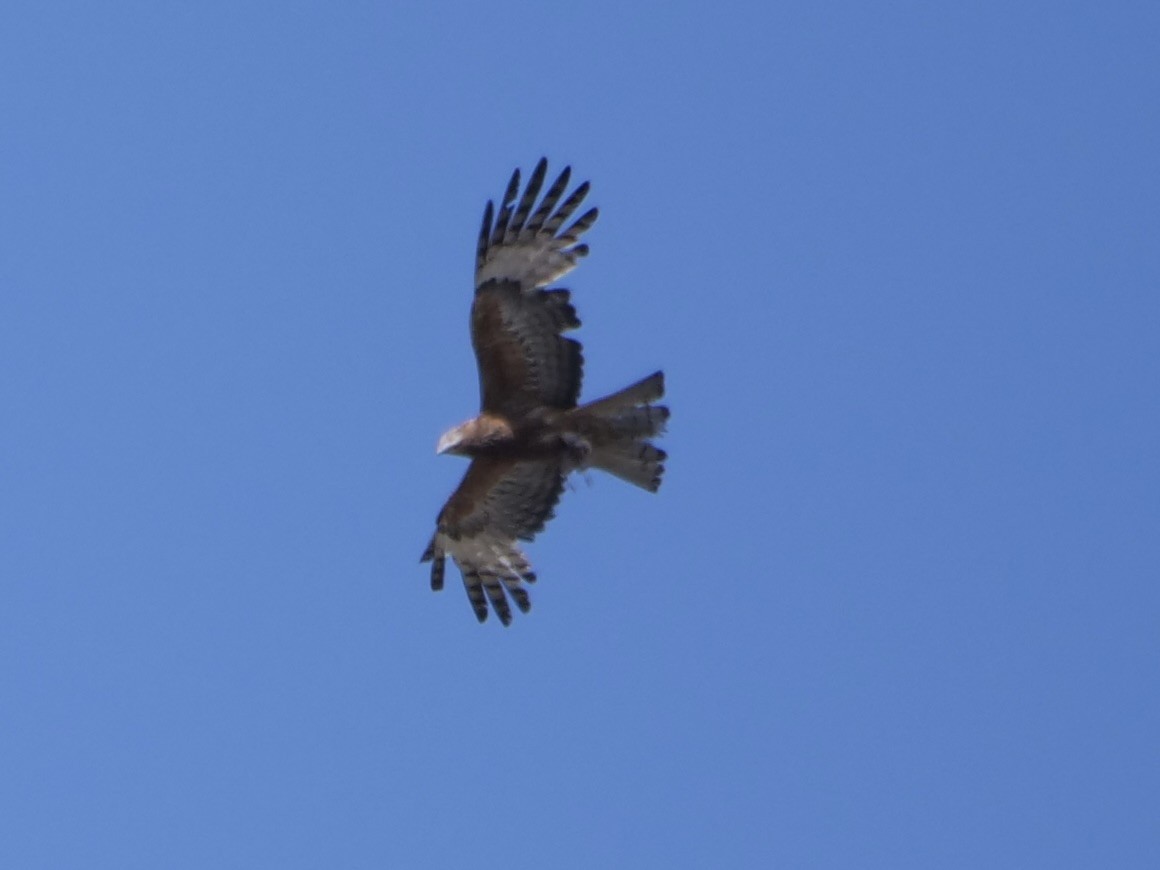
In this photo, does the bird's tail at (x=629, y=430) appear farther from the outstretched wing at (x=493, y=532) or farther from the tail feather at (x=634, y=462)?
the outstretched wing at (x=493, y=532)

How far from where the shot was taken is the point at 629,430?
44.2 feet

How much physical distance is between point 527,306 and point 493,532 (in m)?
1.52

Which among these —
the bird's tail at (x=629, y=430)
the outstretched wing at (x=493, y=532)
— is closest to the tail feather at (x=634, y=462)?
the bird's tail at (x=629, y=430)

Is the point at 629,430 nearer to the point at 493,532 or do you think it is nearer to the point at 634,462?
the point at 634,462

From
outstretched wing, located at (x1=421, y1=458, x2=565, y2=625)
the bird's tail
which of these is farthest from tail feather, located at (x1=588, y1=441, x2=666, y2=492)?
outstretched wing, located at (x1=421, y1=458, x2=565, y2=625)

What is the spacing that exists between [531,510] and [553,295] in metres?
1.37

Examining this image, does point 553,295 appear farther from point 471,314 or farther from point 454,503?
point 454,503

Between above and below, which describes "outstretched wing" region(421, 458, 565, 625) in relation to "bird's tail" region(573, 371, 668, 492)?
below

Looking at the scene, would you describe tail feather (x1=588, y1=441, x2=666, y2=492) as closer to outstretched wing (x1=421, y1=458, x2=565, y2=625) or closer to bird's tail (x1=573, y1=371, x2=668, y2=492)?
bird's tail (x1=573, y1=371, x2=668, y2=492)

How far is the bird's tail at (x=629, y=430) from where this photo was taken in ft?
43.9

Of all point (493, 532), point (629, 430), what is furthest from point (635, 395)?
point (493, 532)

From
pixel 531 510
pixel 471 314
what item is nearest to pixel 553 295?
pixel 471 314

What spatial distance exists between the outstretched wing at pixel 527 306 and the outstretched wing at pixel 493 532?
58cm

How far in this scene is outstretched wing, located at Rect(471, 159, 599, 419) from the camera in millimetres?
13258
